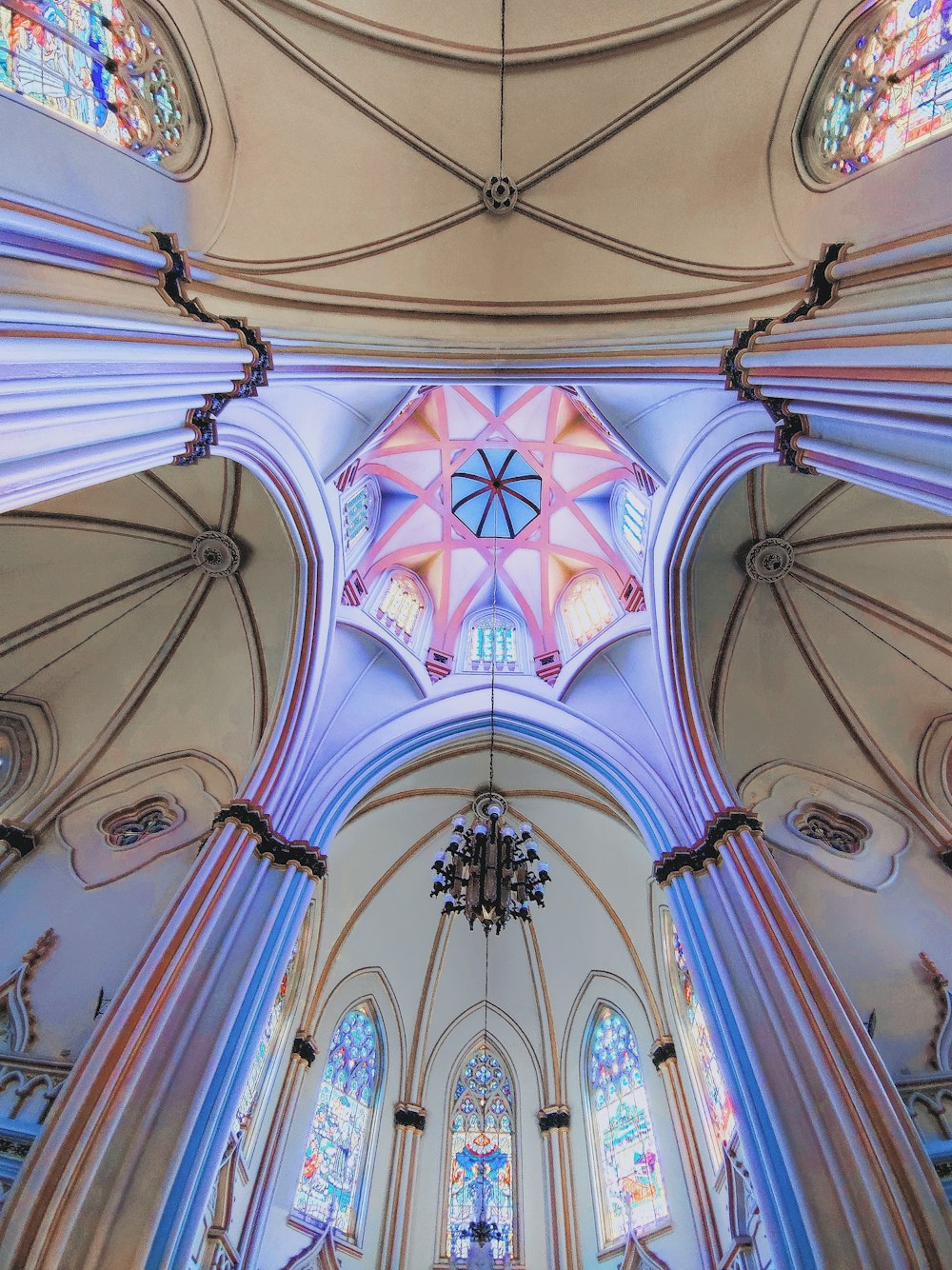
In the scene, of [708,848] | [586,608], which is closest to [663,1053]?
[708,848]

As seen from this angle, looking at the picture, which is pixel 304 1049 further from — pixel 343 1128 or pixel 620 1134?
pixel 620 1134

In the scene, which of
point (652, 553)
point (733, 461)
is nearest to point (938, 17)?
point (733, 461)

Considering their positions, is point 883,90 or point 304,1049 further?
point 304,1049

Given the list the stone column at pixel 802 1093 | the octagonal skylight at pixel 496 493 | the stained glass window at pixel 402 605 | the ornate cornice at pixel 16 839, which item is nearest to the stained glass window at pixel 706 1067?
the stone column at pixel 802 1093

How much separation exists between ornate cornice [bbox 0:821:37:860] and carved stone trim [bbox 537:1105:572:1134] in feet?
31.1

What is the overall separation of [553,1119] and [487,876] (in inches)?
273

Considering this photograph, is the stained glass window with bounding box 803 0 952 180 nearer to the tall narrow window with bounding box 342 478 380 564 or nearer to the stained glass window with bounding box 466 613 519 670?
the tall narrow window with bounding box 342 478 380 564

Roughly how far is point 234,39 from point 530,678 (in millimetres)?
9986

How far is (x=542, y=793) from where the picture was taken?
14508 mm

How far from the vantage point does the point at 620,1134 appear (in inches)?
480

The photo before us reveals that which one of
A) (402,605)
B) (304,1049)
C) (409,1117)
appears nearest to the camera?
(304,1049)

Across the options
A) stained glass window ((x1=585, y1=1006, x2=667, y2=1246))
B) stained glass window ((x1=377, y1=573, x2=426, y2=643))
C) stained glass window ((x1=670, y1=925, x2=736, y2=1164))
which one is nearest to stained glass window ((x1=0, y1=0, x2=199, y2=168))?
stained glass window ((x1=377, y1=573, x2=426, y2=643))

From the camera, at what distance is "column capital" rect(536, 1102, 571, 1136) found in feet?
41.6

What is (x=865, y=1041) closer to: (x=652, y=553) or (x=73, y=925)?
(x=652, y=553)
